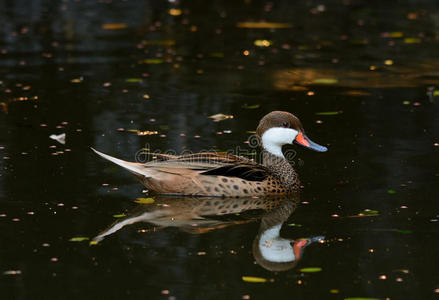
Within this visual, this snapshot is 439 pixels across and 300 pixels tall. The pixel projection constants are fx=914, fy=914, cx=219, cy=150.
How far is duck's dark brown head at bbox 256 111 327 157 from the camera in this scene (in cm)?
897

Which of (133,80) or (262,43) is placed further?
(262,43)

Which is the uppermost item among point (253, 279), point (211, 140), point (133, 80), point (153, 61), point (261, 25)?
point (261, 25)

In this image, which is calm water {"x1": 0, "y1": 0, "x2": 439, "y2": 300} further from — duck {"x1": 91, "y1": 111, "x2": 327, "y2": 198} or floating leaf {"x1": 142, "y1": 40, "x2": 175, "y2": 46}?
duck {"x1": 91, "y1": 111, "x2": 327, "y2": 198}

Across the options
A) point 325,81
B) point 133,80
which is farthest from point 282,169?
point 133,80

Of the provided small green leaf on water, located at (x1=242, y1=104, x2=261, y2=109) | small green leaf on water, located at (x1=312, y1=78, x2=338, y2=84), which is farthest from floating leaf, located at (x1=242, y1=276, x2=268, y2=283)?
small green leaf on water, located at (x1=312, y1=78, x2=338, y2=84)

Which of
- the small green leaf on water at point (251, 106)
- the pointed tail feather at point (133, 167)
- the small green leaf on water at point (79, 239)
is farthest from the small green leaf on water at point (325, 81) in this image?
the small green leaf on water at point (79, 239)

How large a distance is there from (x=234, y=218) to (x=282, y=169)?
100 cm

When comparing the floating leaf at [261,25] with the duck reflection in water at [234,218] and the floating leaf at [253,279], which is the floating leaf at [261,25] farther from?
the floating leaf at [253,279]

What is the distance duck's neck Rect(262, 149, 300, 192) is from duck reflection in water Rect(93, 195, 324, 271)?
13 cm

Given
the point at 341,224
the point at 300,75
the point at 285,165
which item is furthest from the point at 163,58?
the point at 341,224

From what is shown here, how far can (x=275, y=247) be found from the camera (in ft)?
24.4

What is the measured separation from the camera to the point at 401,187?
8.81 m

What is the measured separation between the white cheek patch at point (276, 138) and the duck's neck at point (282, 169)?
5cm

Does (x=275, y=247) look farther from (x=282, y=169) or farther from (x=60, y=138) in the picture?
(x=60, y=138)
